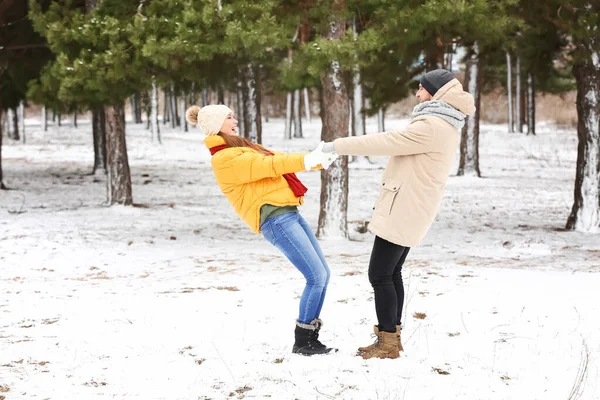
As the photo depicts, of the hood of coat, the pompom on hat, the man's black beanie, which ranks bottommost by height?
the pompom on hat

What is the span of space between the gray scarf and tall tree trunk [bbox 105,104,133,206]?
973cm

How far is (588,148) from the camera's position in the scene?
11.3 metres

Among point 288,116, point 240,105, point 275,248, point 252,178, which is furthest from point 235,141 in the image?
point 288,116

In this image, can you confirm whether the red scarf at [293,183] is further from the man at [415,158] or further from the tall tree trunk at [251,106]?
the tall tree trunk at [251,106]

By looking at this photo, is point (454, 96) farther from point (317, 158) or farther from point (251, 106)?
point (251, 106)

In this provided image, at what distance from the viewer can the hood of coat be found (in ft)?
14.8

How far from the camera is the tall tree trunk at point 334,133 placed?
1046 cm

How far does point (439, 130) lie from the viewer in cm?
448

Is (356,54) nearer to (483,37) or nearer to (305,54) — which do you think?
(305,54)

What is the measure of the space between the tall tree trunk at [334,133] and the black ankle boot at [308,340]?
5.65m

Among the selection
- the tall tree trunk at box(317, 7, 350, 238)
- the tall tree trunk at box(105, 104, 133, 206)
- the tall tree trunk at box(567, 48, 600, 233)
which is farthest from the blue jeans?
the tall tree trunk at box(105, 104, 133, 206)

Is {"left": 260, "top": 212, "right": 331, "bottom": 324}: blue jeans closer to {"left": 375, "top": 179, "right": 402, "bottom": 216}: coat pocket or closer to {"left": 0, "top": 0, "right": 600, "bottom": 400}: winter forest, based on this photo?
{"left": 0, "top": 0, "right": 600, "bottom": 400}: winter forest

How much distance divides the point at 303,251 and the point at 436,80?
1387 millimetres

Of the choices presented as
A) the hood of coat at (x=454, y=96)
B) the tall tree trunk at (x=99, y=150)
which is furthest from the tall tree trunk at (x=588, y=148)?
the tall tree trunk at (x=99, y=150)
